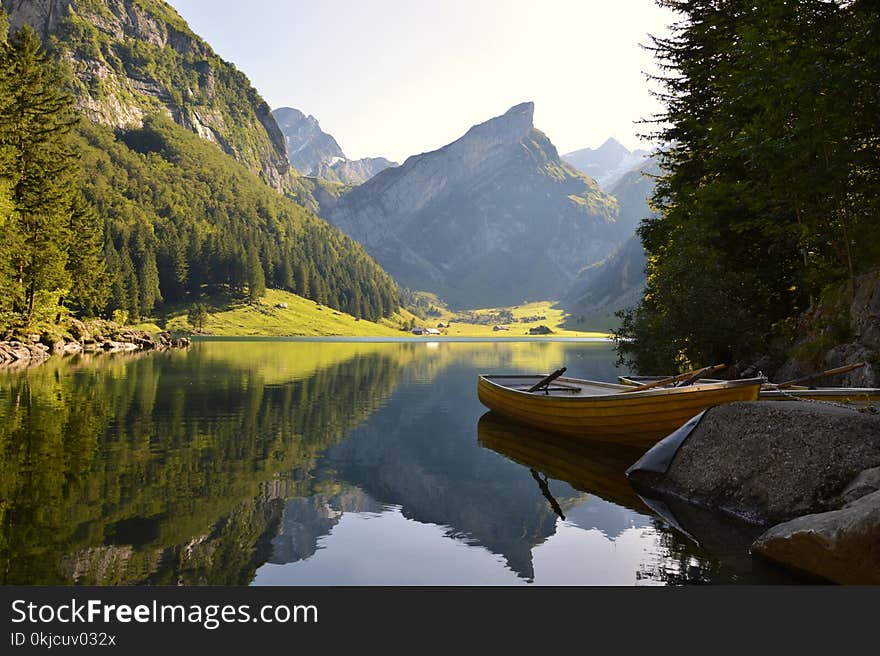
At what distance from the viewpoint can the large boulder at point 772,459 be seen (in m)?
11.3

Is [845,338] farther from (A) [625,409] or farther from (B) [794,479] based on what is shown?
(B) [794,479]

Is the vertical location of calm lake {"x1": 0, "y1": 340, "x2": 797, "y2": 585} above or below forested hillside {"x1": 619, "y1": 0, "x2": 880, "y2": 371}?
below

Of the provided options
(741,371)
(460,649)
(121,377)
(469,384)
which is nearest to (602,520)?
(460,649)

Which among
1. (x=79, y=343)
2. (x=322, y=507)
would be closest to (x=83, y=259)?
(x=79, y=343)

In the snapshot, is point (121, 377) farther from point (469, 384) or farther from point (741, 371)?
point (741, 371)

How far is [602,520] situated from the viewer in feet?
41.1

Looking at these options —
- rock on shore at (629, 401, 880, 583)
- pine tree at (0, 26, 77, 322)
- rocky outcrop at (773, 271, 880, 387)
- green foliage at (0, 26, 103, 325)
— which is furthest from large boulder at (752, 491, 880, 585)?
pine tree at (0, 26, 77, 322)

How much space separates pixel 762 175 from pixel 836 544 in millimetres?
23318

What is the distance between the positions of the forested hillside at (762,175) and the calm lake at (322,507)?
35.6 ft

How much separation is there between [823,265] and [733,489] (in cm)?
1653

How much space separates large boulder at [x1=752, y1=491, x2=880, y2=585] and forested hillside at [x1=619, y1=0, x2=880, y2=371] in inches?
632

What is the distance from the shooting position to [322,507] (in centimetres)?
1350

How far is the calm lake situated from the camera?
9.48 m

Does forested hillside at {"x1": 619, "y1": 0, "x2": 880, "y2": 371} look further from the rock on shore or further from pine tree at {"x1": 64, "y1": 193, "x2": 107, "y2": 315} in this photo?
pine tree at {"x1": 64, "y1": 193, "x2": 107, "y2": 315}
